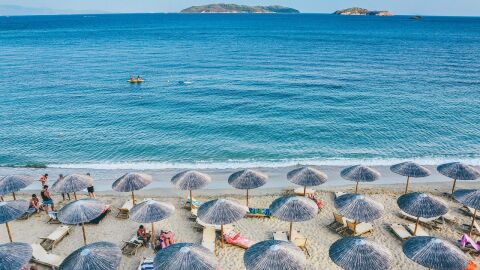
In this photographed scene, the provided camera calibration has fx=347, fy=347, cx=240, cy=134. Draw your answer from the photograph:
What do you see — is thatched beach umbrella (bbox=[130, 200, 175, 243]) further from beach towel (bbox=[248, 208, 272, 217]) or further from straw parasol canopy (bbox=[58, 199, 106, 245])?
beach towel (bbox=[248, 208, 272, 217])

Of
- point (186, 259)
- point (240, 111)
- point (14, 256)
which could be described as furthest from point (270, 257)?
point (240, 111)

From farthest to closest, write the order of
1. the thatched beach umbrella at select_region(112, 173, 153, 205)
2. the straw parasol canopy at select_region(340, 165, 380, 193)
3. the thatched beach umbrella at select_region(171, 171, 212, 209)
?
the straw parasol canopy at select_region(340, 165, 380, 193) → the thatched beach umbrella at select_region(171, 171, 212, 209) → the thatched beach umbrella at select_region(112, 173, 153, 205)

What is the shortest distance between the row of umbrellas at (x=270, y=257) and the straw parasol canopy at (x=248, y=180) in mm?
4737

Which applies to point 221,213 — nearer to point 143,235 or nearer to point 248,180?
point 248,180

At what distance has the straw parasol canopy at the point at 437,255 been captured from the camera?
955cm

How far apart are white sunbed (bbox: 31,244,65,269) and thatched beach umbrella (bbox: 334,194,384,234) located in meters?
10.1

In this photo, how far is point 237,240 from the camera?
13211 millimetres

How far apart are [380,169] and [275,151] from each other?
6862 mm

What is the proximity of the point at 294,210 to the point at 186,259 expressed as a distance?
14.3ft

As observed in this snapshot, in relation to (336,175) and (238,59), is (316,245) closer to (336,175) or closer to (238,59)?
(336,175)

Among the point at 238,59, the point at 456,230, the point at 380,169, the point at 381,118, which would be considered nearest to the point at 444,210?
the point at 456,230

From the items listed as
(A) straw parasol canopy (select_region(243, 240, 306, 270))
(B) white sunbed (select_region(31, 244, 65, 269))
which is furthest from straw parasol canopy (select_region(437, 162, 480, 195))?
(B) white sunbed (select_region(31, 244, 65, 269))

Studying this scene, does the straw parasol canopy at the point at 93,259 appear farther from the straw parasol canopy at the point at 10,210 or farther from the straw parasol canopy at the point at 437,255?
the straw parasol canopy at the point at 437,255

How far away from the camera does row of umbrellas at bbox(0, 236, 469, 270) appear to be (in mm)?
9477
